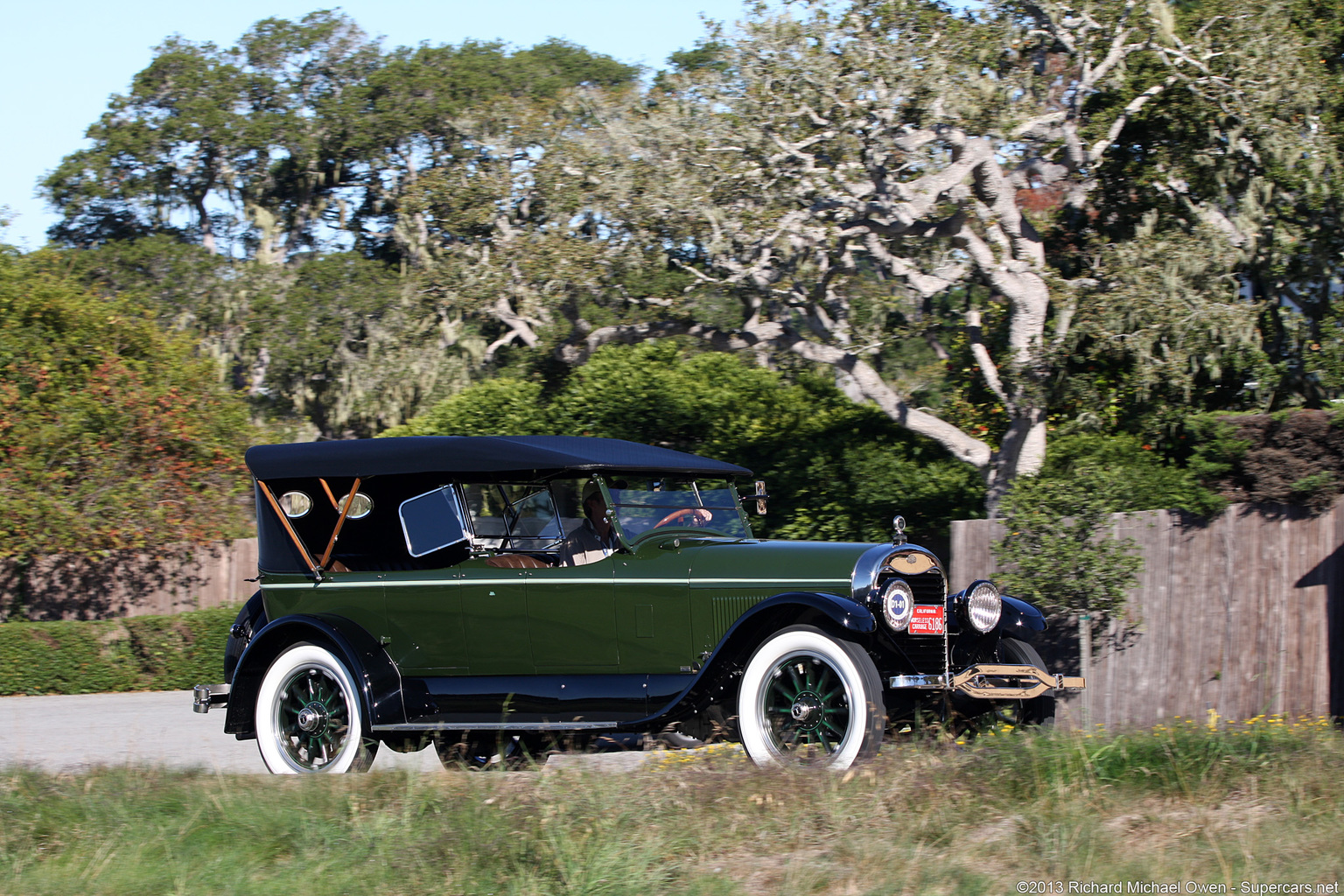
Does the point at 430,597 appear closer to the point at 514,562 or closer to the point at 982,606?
the point at 514,562

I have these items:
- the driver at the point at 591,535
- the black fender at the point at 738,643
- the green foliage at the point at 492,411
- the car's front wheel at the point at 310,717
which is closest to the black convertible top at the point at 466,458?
the driver at the point at 591,535

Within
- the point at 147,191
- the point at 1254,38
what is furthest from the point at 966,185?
the point at 147,191

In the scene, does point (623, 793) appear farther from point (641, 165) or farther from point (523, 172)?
point (523, 172)

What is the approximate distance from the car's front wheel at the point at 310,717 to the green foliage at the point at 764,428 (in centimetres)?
681

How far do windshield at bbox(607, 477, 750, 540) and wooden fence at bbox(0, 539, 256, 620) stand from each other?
1012 cm

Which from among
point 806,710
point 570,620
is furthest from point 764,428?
point 806,710

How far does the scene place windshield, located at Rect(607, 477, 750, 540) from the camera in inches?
290

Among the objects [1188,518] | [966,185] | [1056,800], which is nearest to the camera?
[1056,800]

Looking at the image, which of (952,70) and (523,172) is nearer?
(952,70)

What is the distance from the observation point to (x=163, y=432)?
1652 cm

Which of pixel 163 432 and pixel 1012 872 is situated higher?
pixel 163 432

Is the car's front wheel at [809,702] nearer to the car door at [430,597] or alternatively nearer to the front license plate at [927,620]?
the front license plate at [927,620]

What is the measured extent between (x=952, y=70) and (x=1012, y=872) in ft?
31.4

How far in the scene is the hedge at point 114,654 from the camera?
14398 mm
